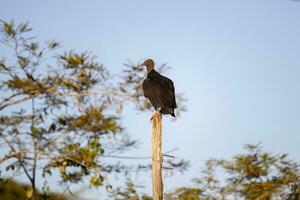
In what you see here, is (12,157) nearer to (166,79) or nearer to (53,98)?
(53,98)

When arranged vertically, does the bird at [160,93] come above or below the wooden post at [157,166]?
above

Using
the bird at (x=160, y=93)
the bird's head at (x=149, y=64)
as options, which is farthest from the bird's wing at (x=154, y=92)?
the bird's head at (x=149, y=64)

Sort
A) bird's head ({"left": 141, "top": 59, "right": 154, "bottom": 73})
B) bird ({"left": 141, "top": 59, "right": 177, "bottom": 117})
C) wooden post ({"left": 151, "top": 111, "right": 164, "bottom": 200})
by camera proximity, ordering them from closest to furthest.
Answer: wooden post ({"left": 151, "top": 111, "right": 164, "bottom": 200}) < bird ({"left": 141, "top": 59, "right": 177, "bottom": 117}) < bird's head ({"left": 141, "top": 59, "right": 154, "bottom": 73})

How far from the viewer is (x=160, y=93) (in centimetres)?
607

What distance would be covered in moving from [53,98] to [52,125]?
56 cm

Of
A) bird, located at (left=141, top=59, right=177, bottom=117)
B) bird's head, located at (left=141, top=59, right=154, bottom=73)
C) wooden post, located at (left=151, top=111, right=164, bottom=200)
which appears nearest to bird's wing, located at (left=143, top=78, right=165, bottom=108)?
bird, located at (left=141, top=59, right=177, bottom=117)

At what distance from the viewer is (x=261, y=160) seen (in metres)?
6.66

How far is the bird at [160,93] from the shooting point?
5.87 metres

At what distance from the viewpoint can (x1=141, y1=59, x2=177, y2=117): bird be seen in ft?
19.2

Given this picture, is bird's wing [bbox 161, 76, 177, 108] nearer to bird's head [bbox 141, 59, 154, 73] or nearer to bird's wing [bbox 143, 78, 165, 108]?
bird's wing [bbox 143, 78, 165, 108]

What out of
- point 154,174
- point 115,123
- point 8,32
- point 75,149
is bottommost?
point 154,174

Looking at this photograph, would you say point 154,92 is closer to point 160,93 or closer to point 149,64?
point 160,93

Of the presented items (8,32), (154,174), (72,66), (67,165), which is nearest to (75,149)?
(67,165)

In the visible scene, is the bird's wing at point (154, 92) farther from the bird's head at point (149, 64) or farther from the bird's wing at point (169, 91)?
the bird's head at point (149, 64)
